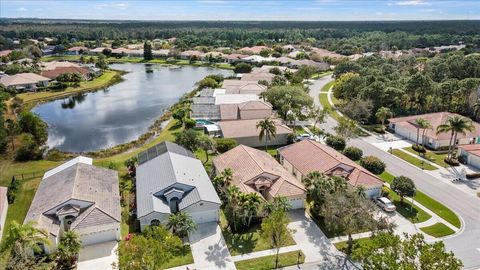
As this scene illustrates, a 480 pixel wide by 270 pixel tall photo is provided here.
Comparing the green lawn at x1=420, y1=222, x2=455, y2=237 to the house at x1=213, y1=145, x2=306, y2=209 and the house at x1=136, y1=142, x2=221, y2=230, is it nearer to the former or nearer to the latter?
the house at x1=213, y1=145, x2=306, y2=209

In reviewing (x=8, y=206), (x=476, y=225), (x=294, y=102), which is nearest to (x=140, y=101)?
(x=294, y=102)

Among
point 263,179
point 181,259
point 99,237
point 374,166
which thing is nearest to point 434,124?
point 374,166

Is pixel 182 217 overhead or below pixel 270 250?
overhead

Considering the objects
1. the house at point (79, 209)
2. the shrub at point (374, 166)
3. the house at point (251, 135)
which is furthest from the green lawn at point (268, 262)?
the house at point (251, 135)

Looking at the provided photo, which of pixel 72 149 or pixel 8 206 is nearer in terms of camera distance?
pixel 8 206

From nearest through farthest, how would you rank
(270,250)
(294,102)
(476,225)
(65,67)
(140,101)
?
(270,250) < (476,225) < (294,102) < (140,101) < (65,67)

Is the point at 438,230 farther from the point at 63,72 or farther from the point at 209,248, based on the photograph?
the point at 63,72

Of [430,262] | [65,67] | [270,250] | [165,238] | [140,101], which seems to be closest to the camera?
[430,262]

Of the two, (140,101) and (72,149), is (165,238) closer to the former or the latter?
(72,149)
